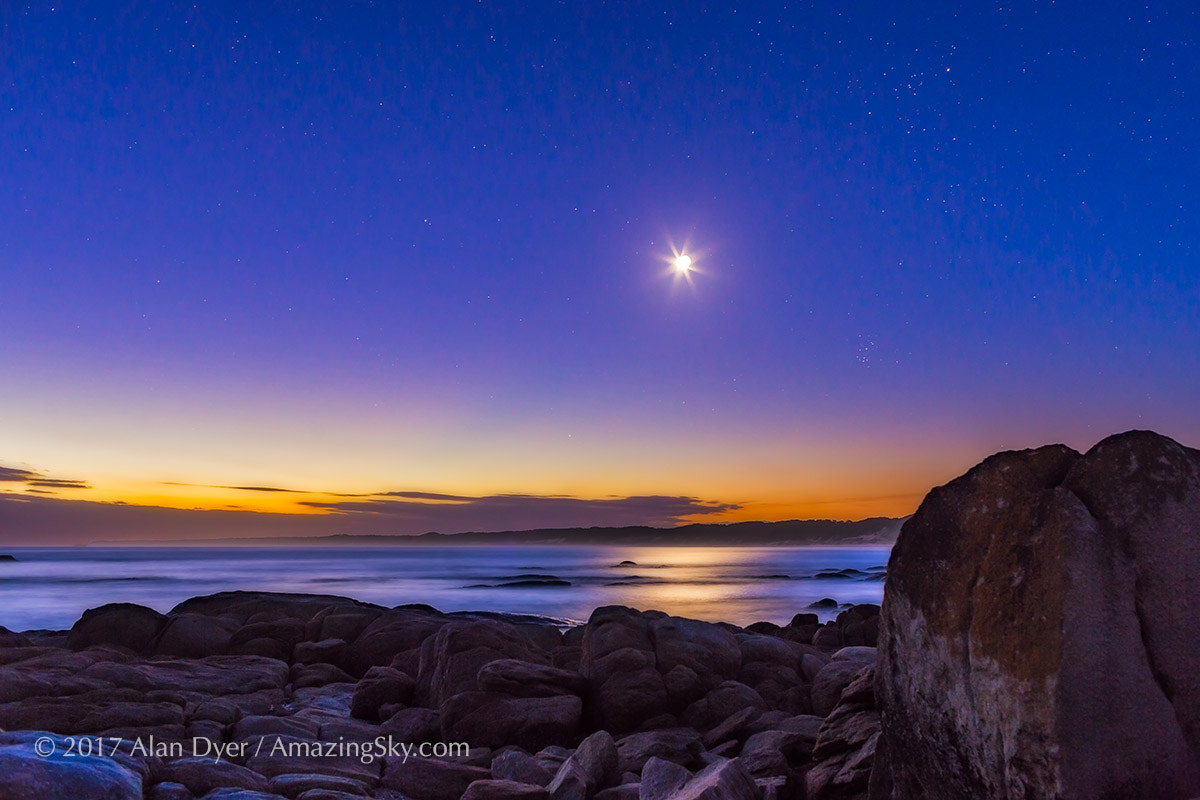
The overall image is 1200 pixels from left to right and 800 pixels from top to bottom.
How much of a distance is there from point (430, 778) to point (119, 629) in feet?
44.8

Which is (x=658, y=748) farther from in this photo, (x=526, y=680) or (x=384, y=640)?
(x=384, y=640)

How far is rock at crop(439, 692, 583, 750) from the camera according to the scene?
11758mm

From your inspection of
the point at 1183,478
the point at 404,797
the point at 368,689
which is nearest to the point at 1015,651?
the point at 1183,478

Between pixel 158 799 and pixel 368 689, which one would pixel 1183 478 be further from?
pixel 368 689

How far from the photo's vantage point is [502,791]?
8.13m

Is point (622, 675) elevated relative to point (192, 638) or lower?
elevated

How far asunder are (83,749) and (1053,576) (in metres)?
8.18

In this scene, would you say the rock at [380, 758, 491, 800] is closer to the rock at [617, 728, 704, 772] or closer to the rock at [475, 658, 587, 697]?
the rock at [617, 728, 704, 772]

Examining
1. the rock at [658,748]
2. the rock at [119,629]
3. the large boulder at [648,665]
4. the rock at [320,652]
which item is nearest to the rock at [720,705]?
the large boulder at [648,665]

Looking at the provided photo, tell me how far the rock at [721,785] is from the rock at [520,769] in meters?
2.83

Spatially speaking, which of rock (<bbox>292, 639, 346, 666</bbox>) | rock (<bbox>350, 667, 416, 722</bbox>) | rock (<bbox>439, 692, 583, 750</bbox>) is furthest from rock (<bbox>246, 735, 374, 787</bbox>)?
rock (<bbox>292, 639, 346, 666</bbox>)

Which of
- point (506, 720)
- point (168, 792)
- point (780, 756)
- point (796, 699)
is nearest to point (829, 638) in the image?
point (796, 699)

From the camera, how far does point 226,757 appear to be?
30.2 feet

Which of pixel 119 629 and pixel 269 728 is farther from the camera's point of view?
pixel 119 629
